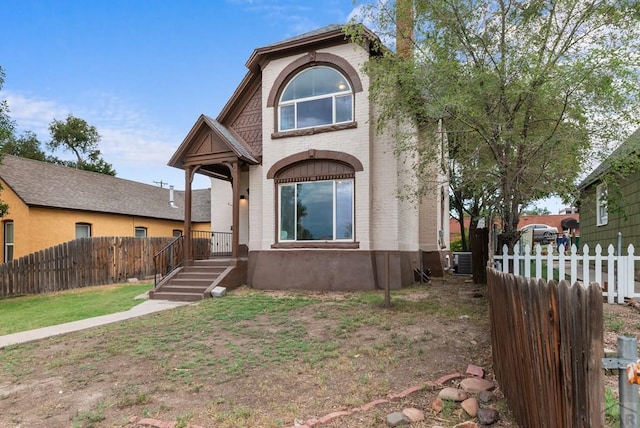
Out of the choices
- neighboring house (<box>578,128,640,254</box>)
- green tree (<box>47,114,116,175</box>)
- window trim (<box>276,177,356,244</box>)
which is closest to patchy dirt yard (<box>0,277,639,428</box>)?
neighboring house (<box>578,128,640,254</box>)

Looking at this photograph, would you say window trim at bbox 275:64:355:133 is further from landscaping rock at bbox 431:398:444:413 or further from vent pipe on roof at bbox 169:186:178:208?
vent pipe on roof at bbox 169:186:178:208

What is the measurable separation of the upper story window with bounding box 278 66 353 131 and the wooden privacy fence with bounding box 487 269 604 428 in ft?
30.4

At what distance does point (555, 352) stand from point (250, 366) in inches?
153

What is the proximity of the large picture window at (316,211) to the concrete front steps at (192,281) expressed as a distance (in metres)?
2.28

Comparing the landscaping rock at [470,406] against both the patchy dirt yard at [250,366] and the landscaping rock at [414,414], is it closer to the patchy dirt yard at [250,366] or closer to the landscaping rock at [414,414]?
the patchy dirt yard at [250,366]

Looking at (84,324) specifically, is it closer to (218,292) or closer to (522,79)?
(218,292)

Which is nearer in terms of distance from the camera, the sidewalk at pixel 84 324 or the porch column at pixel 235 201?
the sidewalk at pixel 84 324

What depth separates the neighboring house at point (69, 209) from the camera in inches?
688

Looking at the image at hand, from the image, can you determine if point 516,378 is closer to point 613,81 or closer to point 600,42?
point 613,81

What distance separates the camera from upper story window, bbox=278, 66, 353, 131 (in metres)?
11.7

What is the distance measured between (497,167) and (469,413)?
19.0 feet

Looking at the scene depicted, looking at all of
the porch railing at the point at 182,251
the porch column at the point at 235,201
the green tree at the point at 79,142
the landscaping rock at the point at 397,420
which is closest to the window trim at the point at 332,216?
the porch column at the point at 235,201

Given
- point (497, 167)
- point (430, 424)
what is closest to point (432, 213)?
point (497, 167)

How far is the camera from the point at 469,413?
3605 mm
